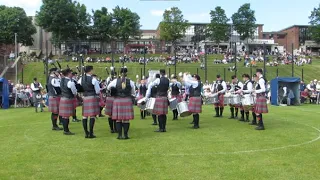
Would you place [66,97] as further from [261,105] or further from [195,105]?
[261,105]

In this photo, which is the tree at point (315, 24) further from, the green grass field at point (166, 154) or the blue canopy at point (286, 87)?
the green grass field at point (166, 154)

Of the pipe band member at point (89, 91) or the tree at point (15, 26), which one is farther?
the tree at point (15, 26)

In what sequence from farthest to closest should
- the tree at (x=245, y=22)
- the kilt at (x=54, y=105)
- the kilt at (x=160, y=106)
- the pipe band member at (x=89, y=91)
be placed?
the tree at (x=245, y=22) → the kilt at (x=54, y=105) → the kilt at (x=160, y=106) → the pipe band member at (x=89, y=91)

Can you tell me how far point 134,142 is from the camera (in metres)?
8.66

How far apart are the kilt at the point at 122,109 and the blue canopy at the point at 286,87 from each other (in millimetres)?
14908

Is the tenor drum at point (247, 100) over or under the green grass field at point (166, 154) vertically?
over

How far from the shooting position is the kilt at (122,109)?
29.7ft

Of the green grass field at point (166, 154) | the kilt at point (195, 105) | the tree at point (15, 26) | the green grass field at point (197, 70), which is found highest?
the tree at point (15, 26)

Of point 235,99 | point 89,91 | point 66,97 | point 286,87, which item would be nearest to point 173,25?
point 286,87

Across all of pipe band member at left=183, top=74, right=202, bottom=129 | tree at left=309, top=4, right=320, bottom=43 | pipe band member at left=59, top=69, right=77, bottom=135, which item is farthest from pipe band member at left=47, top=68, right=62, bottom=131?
tree at left=309, top=4, right=320, bottom=43

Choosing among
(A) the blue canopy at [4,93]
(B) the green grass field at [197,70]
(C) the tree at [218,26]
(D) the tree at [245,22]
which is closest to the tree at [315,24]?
(D) the tree at [245,22]

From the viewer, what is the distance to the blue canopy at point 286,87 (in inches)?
855

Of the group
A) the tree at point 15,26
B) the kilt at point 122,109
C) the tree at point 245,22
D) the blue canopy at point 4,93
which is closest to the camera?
the kilt at point 122,109

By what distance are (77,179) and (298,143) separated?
5.40m
